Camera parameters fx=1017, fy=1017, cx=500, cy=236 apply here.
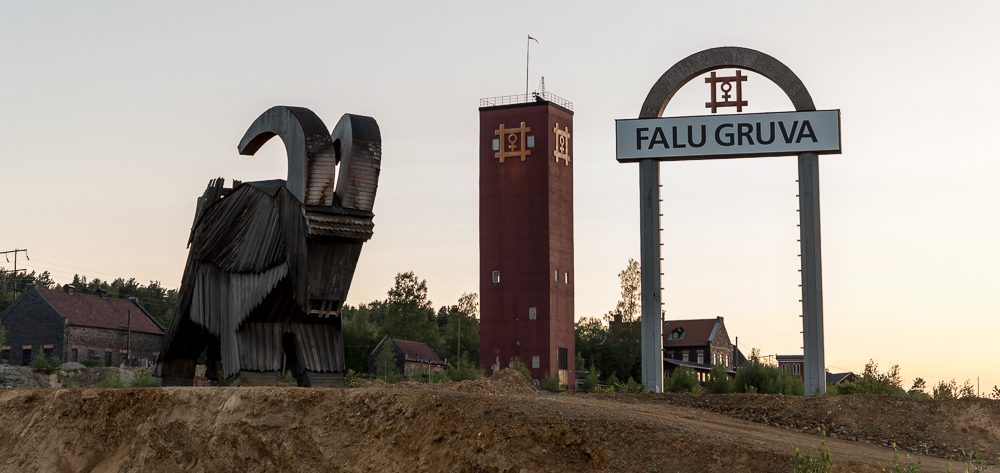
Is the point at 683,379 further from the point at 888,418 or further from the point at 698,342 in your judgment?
the point at 698,342

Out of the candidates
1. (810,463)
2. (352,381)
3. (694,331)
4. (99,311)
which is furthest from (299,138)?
(694,331)

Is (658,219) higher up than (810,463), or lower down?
higher up

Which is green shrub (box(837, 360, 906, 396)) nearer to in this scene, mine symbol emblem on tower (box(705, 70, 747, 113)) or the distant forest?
mine symbol emblem on tower (box(705, 70, 747, 113))

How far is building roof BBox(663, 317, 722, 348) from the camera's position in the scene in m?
71.6

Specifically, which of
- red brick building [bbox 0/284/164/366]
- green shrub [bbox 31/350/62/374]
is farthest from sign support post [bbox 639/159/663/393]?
red brick building [bbox 0/284/164/366]

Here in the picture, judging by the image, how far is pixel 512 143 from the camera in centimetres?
5572

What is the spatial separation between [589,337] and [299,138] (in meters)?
58.1

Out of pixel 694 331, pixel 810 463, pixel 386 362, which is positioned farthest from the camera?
pixel 694 331

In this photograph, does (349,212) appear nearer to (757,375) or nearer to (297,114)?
(297,114)

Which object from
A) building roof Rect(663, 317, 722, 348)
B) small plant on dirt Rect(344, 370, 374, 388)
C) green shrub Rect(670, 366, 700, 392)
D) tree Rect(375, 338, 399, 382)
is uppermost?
building roof Rect(663, 317, 722, 348)

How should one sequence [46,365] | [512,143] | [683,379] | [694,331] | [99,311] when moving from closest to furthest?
1. [683,379]
2. [46,365]
3. [512,143]
4. [99,311]
5. [694,331]

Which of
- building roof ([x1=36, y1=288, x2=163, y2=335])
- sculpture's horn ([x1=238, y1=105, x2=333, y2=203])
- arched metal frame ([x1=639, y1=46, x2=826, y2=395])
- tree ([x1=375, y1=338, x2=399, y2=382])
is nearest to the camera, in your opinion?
sculpture's horn ([x1=238, y1=105, x2=333, y2=203])

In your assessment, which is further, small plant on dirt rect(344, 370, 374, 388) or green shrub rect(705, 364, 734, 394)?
green shrub rect(705, 364, 734, 394)

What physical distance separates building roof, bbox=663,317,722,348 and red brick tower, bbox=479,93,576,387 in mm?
17985
